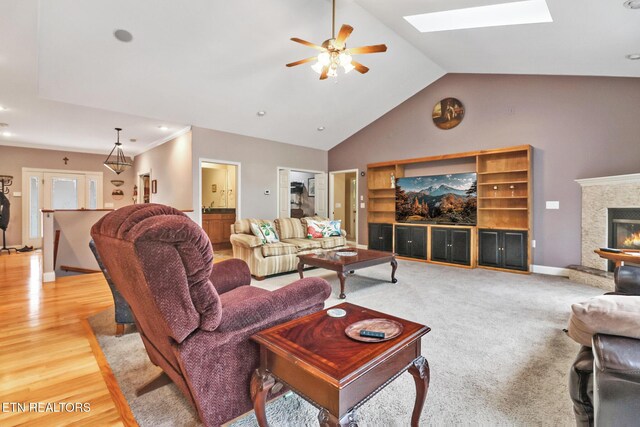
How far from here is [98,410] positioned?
5.41ft

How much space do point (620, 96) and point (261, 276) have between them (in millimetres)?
5870

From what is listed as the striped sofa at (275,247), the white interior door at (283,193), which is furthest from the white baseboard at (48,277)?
the white interior door at (283,193)

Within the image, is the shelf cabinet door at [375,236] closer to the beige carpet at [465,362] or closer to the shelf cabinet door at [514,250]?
the shelf cabinet door at [514,250]

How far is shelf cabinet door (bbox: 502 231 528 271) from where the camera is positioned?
5.00m

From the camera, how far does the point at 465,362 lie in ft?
6.97

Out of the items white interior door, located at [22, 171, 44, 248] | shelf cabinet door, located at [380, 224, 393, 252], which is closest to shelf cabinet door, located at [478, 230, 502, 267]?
shelf cabinet door, located at [380, 224, 393, 252]

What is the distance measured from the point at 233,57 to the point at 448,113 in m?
4.23

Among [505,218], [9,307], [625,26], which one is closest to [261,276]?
[9,307]

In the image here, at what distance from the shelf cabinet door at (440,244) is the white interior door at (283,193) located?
11.2 ft

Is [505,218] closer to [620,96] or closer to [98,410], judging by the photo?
[620,96]

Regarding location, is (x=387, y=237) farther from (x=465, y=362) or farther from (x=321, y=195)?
(x=465, y=362)

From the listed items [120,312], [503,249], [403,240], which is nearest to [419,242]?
[403,240]

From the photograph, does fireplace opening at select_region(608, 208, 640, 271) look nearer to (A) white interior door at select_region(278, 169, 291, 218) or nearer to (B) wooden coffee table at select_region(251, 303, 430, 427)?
(B) wooden coffee table at select_region(251, 303, 430, 427)

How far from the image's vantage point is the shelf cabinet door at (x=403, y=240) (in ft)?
20.9
